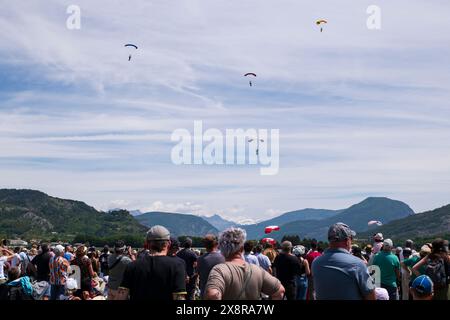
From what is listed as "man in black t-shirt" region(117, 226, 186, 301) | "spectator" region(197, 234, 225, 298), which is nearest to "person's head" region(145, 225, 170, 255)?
"man in black t-shirt" region(117, 226, 186, 301)

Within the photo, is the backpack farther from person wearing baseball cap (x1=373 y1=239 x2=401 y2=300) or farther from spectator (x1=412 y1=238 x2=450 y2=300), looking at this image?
person wearing baseball cap (x1=373 y1=239 x2=401 y2=300)

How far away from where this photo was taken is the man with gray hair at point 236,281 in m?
5.79

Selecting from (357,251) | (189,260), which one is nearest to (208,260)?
(189,260)

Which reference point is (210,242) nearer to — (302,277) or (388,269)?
(388,269)

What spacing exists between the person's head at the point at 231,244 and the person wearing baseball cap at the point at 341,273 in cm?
111

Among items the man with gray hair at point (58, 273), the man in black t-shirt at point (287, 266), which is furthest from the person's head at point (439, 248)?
the man with gray hair at point (58, 273)

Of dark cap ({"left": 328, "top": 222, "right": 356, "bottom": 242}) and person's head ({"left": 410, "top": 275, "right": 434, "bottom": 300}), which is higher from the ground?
dark cap ({"left": 328, "top": 222, "right": 356, "bottom": 242})

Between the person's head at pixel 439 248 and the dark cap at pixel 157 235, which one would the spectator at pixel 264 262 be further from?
the dark cap at pixel 157 235

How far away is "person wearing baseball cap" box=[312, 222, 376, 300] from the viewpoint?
21.6ft

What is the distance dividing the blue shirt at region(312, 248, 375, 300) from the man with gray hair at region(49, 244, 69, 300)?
9330 millimetres

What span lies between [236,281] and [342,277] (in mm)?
1359
